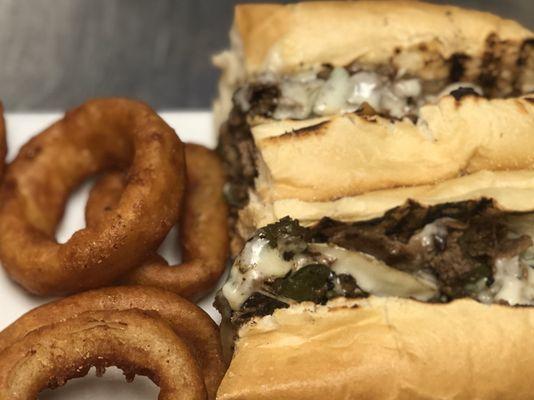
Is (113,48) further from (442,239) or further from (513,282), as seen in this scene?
(513,282)

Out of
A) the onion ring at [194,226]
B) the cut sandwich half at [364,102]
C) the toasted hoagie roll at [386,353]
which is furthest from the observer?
the onion ring at [194,226]

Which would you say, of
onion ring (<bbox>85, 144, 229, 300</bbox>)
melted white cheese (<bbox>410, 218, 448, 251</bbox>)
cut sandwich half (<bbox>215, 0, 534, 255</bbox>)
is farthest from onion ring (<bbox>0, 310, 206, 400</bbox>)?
melted white cheese (<bbox>410, 218, 448, 251</bbox>)

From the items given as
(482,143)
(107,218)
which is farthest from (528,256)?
(107,218)

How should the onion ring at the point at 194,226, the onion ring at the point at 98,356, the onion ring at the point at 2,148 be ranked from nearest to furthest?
the onion ring at the point at 98,356 < the onion ring at the point at 194,226 < the onion ring at the point at 2,148

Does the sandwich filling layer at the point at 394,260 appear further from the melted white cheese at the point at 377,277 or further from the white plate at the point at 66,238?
the white plate at the point at 66,238

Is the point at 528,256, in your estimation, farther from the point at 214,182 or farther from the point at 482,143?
the point at 214,182

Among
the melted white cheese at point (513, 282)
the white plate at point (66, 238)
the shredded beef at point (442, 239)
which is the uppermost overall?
the shredded beef at point (442, 239)

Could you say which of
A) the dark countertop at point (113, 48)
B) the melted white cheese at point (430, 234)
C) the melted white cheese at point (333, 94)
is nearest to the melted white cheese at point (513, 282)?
the melted white cheese at point (430, 234)

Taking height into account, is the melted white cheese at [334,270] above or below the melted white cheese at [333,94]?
below
